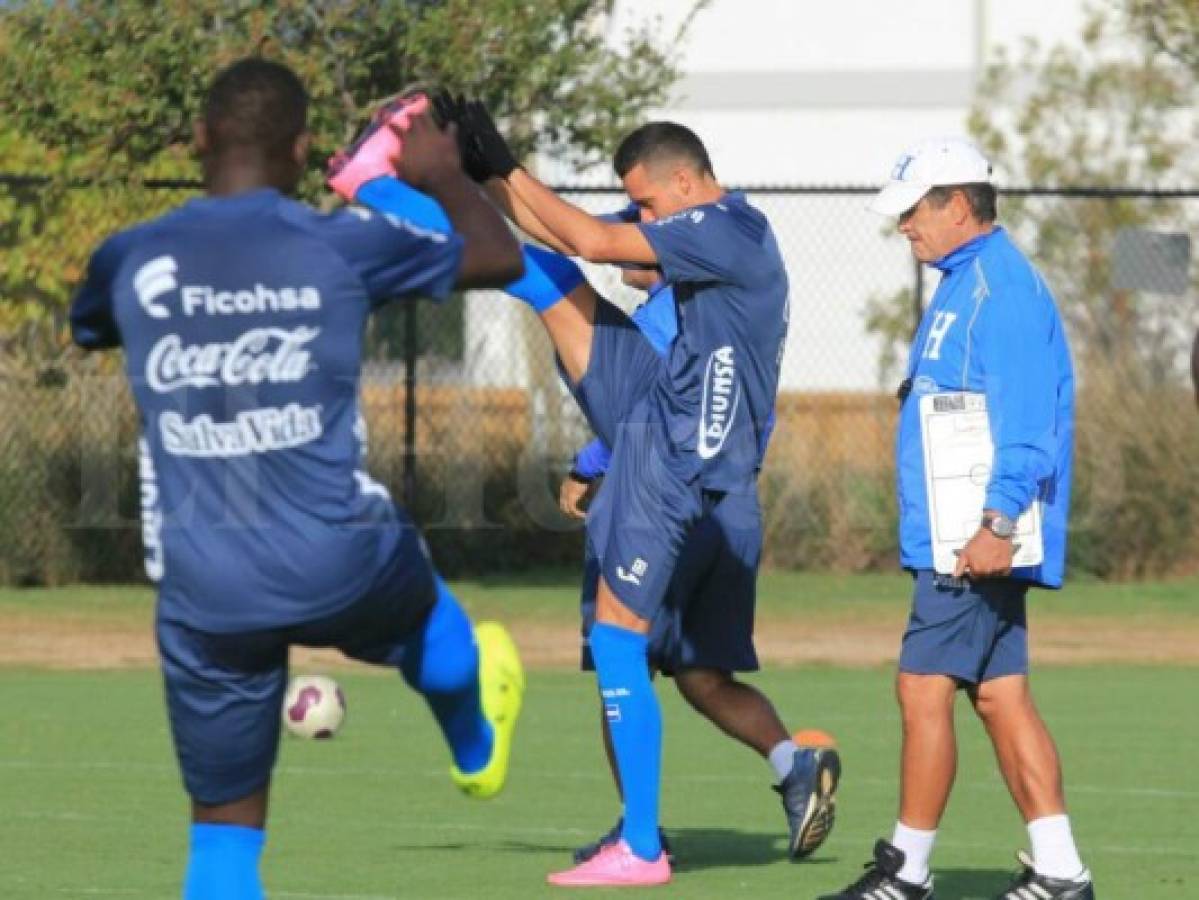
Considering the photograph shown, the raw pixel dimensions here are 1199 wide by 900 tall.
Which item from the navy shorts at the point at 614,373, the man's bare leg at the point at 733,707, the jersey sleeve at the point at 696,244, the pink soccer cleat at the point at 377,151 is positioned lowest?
the man's bare leg at the point at 733,707

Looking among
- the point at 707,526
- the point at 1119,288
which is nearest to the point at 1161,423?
the point at 1119,288

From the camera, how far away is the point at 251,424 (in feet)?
20.9

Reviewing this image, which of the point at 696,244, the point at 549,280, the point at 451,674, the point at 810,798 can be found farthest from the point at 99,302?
the point at 810,798

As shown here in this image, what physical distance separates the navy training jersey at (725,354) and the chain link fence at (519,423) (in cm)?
1176

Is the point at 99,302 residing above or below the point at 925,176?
below

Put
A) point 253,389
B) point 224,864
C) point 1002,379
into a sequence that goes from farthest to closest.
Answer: point 1002,379
point 224,864
point 253,389

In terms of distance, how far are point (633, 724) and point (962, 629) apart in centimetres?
139

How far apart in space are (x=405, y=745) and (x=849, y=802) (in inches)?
105

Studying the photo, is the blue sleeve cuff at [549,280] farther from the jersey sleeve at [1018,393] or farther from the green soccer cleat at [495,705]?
the green soccer cleat at [495,705]

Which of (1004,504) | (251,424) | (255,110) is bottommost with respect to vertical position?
(1004,504)

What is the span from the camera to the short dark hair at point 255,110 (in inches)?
256

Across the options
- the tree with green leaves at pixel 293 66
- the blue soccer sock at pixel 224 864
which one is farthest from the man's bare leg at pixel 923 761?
the tree with green leaves at pixel 293 66

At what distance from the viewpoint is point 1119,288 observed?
24.7 m

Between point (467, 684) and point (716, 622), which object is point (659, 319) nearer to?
point (716, 622)
